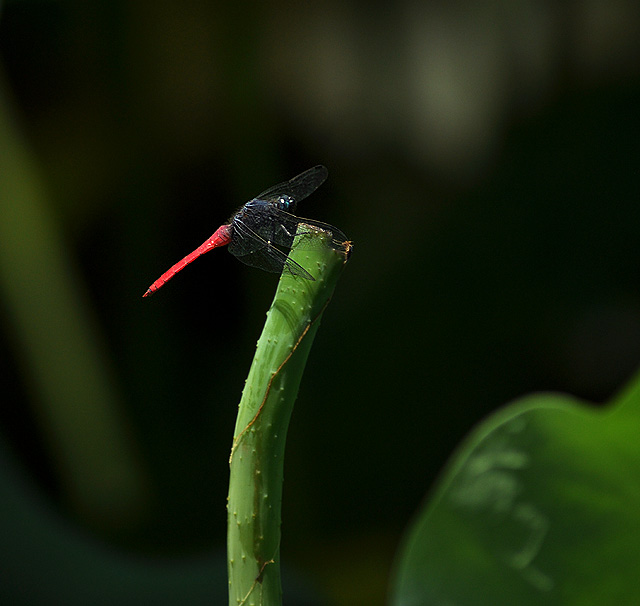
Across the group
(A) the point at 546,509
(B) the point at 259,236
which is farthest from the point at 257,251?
(A) the point at 546,509

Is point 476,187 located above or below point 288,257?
below

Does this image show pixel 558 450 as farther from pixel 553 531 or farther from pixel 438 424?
pixel 438 424

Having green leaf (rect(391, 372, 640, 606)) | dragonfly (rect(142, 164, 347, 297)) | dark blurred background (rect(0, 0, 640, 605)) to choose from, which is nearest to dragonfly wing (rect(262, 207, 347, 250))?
dragonfly (rect(142, 164, 347, 297))

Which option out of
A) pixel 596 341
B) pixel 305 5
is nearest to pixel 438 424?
pixel 596 341

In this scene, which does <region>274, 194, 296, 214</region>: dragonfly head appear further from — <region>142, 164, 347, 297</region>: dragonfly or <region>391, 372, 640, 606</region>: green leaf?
<region>391, 372, 640, 606</region>: green leaf

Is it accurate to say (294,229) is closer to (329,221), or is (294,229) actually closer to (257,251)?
(257,251)

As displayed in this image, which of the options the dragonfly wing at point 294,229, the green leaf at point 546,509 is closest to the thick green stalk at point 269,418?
the dragonfly wing at point 294,229

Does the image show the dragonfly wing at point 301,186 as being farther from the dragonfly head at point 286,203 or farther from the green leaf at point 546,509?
the green leaf at point 546,509
